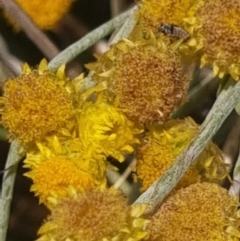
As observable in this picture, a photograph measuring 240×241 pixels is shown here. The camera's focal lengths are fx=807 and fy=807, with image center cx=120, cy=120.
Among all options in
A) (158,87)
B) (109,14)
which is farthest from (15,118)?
(109,14)

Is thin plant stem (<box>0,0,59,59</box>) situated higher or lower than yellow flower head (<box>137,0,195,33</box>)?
higher

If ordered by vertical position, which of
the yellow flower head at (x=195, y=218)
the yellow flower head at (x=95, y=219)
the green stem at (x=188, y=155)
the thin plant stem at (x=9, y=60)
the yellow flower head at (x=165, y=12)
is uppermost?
the thin plant stem at (x=9, y=60)

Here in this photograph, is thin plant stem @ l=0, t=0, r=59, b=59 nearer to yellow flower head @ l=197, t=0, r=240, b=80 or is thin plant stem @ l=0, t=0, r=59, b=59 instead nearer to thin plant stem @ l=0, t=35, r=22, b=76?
thin plant stem @ l=0, t=35, r=22, b=76

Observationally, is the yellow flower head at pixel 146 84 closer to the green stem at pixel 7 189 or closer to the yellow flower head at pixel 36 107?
the yellow flower head at pixel 36 107

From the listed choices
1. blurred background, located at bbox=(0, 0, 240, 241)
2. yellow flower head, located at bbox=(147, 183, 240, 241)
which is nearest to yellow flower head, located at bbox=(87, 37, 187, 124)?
yellow flower head, located at bbox=(147, 183, 240, 241)

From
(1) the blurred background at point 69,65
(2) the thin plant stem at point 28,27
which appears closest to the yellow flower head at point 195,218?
(1) the blurred background at point 69,65

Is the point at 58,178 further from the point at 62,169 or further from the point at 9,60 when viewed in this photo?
the point at 9,60
